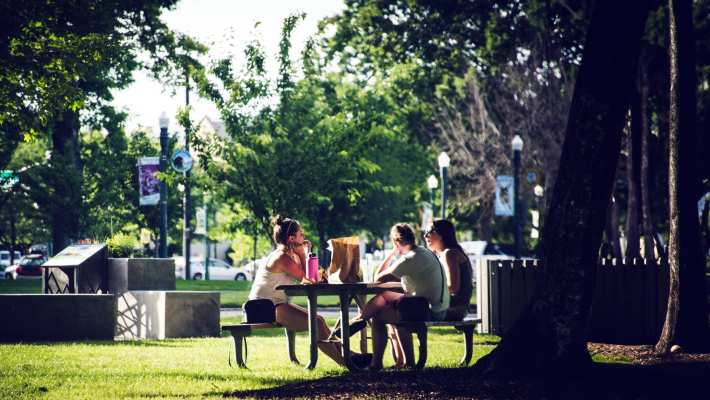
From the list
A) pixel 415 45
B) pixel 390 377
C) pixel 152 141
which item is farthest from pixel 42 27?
pixel 152 141

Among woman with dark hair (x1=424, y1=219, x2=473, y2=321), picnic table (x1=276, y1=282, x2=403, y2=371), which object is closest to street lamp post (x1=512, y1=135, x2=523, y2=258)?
woman with dark hair (x1=424, y1=219, x2=473, y2=321)

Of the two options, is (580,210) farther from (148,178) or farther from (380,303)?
(148,178)

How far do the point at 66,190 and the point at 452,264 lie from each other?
32969 mm

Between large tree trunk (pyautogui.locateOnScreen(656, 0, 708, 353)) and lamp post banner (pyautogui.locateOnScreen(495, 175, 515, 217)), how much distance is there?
1554 cm

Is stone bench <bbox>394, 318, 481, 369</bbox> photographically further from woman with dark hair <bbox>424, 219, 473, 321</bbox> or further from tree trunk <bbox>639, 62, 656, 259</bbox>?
tree trunk <bbox>639, 62, 656, 259</bbox>

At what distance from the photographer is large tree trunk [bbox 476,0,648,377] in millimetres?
9766

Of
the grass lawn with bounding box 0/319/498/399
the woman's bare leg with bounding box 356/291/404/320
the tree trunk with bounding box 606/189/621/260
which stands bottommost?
the grass lawn with bounding box 0/319/498/399

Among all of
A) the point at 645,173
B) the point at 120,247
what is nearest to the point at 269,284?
the point at 120,247

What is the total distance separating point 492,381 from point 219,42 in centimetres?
1590

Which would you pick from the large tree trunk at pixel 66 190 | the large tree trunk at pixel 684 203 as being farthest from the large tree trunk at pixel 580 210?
the large tree trunk at pixel 66 190

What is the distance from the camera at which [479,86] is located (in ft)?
119

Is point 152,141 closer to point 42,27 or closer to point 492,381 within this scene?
point 42,27

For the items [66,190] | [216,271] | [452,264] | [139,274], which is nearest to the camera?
[452,264]

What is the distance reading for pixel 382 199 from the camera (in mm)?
50031
